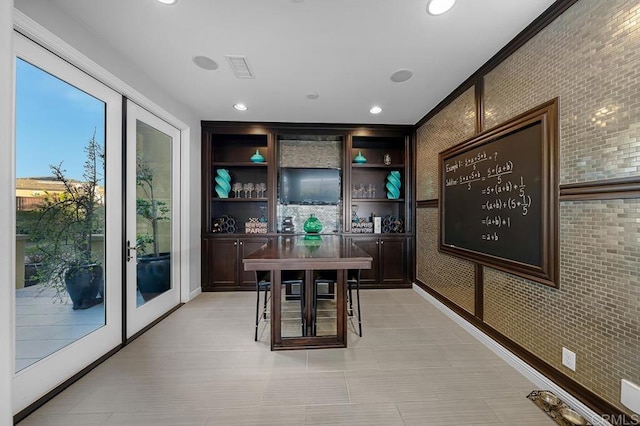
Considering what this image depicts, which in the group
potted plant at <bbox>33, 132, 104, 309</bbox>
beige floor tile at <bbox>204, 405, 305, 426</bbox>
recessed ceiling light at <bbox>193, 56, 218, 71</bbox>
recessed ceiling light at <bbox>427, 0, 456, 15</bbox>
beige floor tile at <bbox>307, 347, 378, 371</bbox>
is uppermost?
recessed ceiling light at <bbox>193, 56, 218, 71</bbox>

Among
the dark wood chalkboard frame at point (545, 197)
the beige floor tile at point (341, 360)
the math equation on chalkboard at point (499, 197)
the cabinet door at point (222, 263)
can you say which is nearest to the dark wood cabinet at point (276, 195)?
the cabinet door at point (222, 263)

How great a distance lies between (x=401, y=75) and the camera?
2570mm

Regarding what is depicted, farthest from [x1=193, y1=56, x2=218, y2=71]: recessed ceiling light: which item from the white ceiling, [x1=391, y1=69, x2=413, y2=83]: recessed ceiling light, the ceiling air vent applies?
[x1=391, y1=69, x2=413, y2=83]: recessed ceiling light

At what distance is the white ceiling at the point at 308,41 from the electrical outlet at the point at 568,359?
230 centimetres

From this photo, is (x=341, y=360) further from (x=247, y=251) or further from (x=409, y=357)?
(x=247, y=251)

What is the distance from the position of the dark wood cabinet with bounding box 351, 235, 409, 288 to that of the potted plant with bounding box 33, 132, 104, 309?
3.15 m

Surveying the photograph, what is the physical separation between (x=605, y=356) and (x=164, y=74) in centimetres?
406

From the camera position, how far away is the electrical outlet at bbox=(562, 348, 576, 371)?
5.18ft

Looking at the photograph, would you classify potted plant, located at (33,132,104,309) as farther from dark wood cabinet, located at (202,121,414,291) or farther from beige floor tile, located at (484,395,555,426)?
beige floor tile, located at (484,395,555,426)

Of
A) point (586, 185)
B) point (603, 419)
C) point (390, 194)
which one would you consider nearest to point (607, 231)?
point (586, 185)

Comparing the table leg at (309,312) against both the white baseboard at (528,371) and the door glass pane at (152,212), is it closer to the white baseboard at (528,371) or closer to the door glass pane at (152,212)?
the white baseboard at (528,371)

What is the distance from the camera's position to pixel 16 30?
1517 millimetres

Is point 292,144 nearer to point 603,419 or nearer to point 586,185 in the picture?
point 586,185

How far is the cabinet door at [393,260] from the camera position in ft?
13.5
